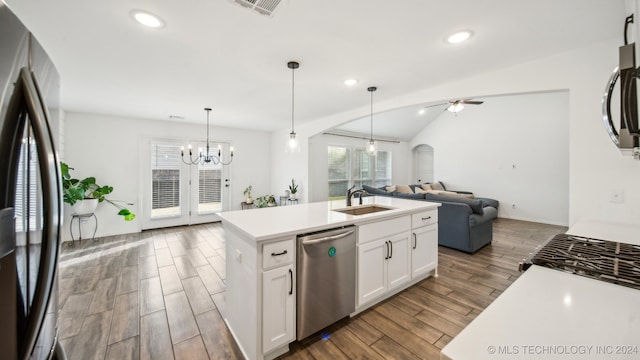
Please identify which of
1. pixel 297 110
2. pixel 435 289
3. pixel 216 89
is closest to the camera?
pixel 435 289

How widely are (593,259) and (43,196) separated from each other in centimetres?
202

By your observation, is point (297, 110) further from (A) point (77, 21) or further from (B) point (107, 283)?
(B) point (107, 283)

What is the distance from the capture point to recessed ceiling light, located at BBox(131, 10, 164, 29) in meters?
1.73

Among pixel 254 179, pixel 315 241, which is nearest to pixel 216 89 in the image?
pixel 315 241

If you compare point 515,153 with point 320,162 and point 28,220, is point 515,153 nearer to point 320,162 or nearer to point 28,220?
point 320,162

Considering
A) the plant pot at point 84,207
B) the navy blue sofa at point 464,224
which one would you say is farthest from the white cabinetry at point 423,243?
the plant pot at point 84,207

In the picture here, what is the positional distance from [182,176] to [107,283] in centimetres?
316

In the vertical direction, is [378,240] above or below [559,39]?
below

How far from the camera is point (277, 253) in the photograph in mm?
1610

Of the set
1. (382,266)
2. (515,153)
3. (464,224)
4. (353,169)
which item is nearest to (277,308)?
(382,266)

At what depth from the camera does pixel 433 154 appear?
27.4 feet

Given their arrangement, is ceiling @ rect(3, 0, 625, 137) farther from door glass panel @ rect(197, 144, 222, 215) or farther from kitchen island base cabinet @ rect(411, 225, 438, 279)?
door glass panel @ rect(197, 144, 222, 215)

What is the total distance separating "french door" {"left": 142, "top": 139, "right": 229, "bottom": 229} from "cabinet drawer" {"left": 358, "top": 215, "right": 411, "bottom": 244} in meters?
4.94

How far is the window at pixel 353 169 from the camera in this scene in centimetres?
690
